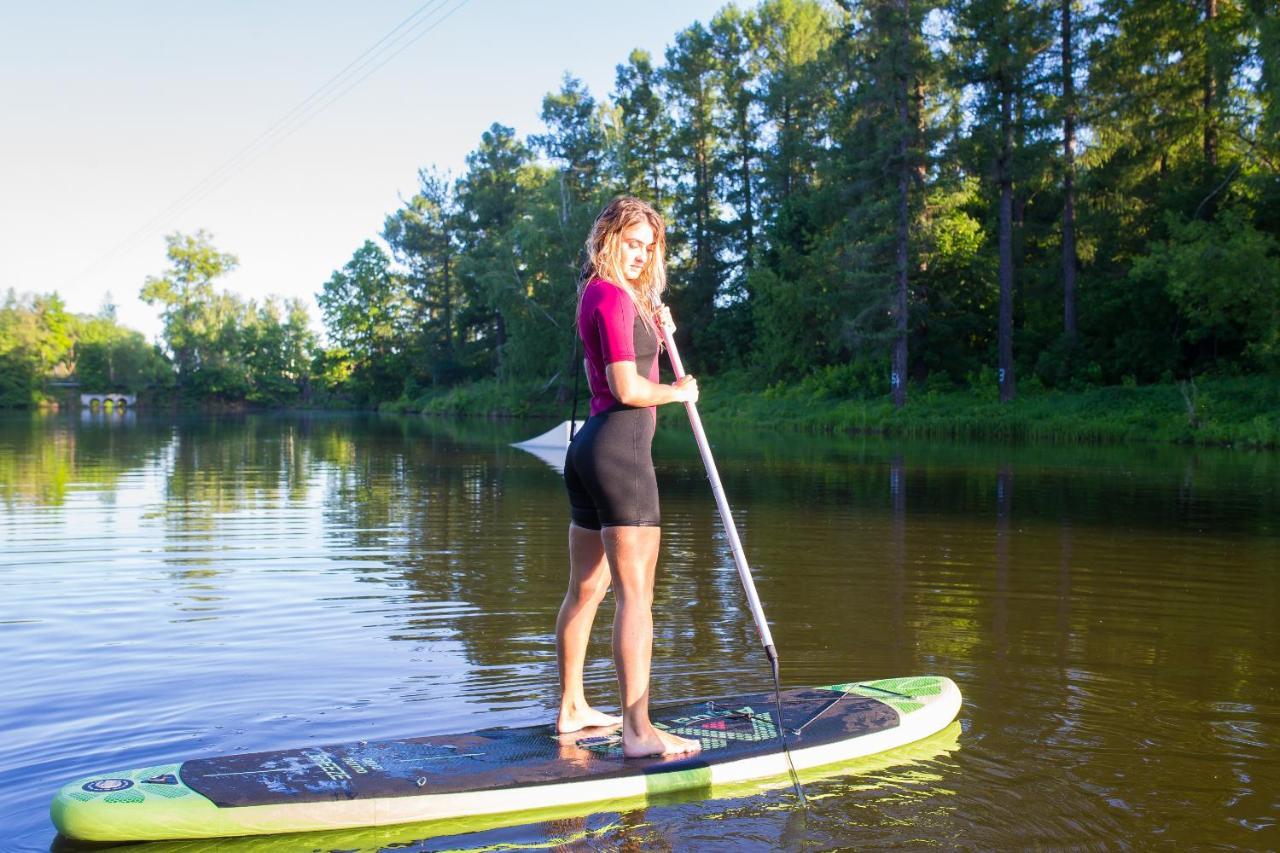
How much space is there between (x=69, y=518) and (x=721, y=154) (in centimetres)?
4459

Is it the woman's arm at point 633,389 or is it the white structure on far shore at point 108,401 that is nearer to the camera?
the woman's arm at point 633,389

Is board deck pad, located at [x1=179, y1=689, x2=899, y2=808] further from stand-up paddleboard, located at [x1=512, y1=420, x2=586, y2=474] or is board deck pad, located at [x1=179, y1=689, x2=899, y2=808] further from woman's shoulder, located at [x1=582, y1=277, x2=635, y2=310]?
stand-up paddleboard, located at [x1=512, y1=420, x2=586, y2=474]

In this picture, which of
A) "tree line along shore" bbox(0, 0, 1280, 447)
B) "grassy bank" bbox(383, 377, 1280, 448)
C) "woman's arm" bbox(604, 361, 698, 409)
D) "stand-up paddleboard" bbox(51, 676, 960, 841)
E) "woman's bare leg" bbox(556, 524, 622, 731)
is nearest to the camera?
"stand-up paddleboard" bbox(51, 676, 960, 841)

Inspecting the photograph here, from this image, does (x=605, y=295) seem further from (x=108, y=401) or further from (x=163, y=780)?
(x=108, y=401)

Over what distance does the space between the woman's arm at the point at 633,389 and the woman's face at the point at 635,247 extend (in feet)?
1.26

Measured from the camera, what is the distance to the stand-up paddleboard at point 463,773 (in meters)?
3.29

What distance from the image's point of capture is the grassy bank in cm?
2389

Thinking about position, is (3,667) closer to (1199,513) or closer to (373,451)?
(1199,513)

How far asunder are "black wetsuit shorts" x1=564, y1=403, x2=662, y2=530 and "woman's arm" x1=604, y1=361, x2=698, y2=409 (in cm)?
8

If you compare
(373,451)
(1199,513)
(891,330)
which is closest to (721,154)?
(891,330)

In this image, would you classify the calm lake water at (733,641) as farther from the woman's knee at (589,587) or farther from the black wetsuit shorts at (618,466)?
the black wetsuit shorts at (618,466)

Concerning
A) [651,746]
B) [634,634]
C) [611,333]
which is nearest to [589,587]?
[634,634]

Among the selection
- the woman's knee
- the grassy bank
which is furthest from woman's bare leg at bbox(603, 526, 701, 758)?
the grassy bank

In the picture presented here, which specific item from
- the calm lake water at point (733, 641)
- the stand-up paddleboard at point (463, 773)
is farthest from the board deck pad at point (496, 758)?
the calm lake water at point (733, 641)
